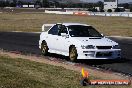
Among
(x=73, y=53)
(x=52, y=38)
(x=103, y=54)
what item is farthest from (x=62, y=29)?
(x=103, y=54)

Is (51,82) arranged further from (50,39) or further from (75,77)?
(50,39)

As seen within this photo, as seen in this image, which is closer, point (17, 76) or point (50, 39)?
point (17, 76)

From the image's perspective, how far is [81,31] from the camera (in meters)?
16.4

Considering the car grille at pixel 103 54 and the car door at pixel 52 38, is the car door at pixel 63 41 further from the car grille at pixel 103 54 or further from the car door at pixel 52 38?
the car grille at pixel 103 54

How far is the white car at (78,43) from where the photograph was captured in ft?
49.2

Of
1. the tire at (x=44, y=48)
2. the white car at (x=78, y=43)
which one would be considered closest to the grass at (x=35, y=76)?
the white car at (x=78, y=43)

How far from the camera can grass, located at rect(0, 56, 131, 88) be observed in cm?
992

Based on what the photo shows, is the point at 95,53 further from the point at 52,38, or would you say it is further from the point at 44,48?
the point at 44,48

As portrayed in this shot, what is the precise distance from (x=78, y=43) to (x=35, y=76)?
13.6 feet

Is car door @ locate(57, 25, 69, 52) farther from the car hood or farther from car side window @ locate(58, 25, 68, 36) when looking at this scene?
the car hood

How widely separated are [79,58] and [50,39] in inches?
105

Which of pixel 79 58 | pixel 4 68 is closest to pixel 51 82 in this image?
pixel 4 68

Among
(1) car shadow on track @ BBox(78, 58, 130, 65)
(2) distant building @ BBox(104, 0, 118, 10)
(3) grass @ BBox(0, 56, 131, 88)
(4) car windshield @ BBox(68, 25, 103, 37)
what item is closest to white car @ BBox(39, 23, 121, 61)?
(4) car windshield @ BBox(68, 25, 103, 37)

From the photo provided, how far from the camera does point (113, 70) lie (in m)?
13.3
